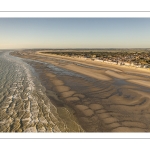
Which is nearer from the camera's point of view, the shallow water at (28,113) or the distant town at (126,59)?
the shallow water at (28,113)

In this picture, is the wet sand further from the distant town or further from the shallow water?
the distant town

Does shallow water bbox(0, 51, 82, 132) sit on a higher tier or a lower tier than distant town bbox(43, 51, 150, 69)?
lower

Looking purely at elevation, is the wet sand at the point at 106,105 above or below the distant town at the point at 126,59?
below

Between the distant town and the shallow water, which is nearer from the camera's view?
the shallow water

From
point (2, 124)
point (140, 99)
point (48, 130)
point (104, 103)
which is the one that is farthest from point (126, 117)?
point (2, 124)

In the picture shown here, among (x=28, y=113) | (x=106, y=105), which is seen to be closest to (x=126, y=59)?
(x=106, y=105)

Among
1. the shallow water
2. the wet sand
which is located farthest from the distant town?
the shallow water

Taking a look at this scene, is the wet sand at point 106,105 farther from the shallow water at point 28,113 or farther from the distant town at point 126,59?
the distant town at point 126,59

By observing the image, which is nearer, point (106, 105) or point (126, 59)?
point (106, 105)

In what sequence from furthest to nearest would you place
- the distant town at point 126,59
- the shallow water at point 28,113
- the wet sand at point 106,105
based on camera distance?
the distant town at point 126,59 < the wet sand at point 106,105 < the shallow water at point 28,113

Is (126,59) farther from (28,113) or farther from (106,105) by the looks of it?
(28,113)

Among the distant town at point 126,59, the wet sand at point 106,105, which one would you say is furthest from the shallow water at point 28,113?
the distant town at point 126,59
